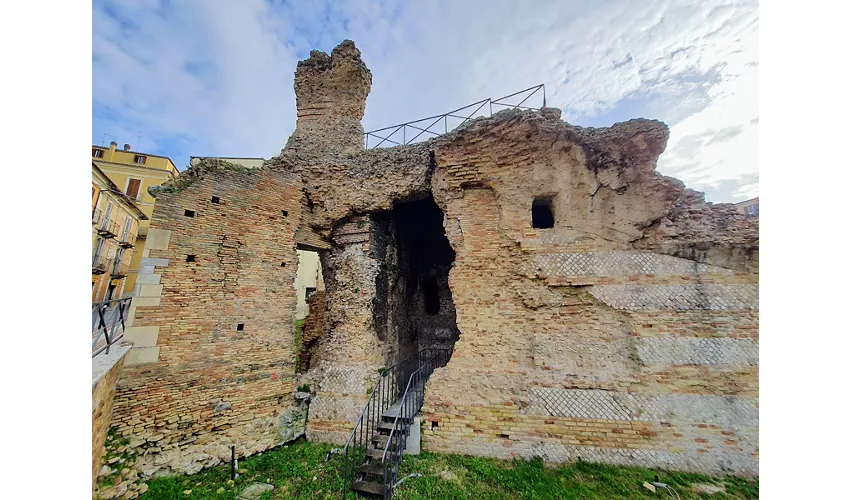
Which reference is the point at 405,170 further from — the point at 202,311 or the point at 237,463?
the point at 237,463

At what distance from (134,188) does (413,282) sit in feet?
71.4

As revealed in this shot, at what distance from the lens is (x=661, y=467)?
211 inches

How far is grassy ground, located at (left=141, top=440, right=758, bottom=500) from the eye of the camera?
484 centimetres

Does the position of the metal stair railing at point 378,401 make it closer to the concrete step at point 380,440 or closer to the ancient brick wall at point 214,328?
the concrete step at point 380,440

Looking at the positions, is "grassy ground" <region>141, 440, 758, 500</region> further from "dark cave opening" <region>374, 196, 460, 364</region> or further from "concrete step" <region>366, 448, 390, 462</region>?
"dark cave opening" <region>374, 196, 460, 364</region>

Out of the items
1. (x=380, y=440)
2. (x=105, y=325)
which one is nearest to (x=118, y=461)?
(x=105, y=325)

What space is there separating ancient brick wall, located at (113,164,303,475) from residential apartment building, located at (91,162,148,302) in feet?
40.1

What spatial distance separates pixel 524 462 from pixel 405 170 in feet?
20.5

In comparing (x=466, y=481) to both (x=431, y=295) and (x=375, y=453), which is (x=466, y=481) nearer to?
(x=375, y=453)

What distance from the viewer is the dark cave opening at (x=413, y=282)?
834cm

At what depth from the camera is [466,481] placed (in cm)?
521

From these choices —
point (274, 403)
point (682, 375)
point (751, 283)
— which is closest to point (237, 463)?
point (274, 403)

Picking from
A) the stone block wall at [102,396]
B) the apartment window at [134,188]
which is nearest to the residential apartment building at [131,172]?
the apartment window at [134,188]

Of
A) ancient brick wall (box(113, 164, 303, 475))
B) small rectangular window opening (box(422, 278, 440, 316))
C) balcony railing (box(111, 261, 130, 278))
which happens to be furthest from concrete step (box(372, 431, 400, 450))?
balcony railing (box(111, 261, 130, 278))
